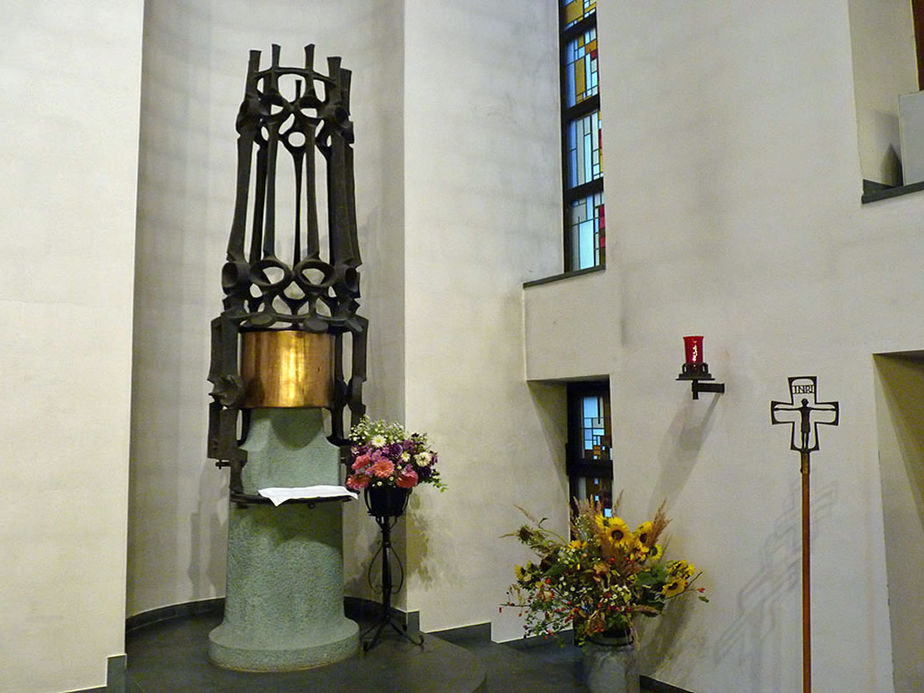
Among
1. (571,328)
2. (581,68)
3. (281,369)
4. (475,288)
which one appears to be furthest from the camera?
(581,68)

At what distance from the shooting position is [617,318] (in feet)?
15.2

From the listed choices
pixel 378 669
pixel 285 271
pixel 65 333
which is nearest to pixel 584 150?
pixel 285 271

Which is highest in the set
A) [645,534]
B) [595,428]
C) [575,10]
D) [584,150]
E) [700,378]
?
[575,10]

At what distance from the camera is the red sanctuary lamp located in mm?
3916

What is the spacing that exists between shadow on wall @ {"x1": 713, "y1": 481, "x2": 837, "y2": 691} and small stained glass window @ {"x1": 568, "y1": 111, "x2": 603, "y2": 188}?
2.65m

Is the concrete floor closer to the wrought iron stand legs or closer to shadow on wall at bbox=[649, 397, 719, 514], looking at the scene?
the wrought iron stand legs

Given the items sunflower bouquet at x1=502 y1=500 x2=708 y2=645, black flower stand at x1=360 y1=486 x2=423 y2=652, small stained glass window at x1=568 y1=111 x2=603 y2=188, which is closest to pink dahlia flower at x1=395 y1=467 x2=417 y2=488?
black flower stand at x1=360 y1=486 x2=423 y2=652

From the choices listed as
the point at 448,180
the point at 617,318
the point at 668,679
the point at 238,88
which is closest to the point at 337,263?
the point at 448,180

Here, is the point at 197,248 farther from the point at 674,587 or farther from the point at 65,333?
the point at 674,587

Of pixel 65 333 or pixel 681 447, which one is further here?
pixel 681 447

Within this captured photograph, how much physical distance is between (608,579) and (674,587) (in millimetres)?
337

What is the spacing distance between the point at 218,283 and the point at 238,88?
4.35 ft

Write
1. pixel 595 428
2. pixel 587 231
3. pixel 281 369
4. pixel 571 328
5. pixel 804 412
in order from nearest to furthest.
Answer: pixel 804 412, pixel 281 369, pixel 571 328, pixel 595 428, pixel 587 231

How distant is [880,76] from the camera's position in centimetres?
369
